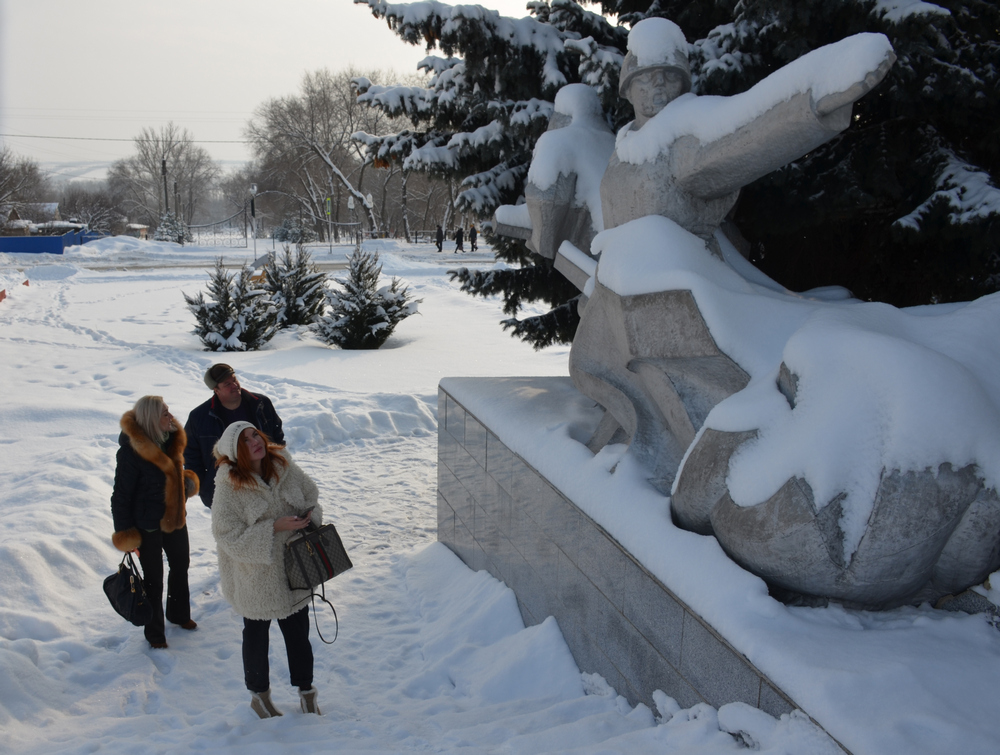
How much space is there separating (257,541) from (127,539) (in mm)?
1209

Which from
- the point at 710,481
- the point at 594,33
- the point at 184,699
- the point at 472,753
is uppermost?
the point at 594,33

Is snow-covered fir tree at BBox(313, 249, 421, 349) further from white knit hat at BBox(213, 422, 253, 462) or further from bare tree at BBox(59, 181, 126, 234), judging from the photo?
bare tree at BBox(59, 181, 126, 234)

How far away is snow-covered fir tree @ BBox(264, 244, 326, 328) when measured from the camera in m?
14.8

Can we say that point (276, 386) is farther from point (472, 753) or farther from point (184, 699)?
point (472, 753)

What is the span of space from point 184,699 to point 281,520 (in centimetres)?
115

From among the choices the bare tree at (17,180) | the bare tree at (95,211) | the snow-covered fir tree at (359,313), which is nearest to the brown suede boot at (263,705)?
the snow-covered fir tree at (359,313)

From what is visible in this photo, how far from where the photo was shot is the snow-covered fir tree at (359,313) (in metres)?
12.9

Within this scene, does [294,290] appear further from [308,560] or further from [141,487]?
[308,560]

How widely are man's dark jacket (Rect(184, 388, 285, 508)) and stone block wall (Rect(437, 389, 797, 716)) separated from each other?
4.28 feet

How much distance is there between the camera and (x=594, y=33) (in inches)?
248

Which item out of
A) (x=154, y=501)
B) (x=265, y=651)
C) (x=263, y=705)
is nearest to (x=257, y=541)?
(x=265, y=651)

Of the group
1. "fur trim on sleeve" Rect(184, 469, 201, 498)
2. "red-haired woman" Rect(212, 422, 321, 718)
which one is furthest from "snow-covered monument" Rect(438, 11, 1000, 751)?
"fur trim on sleeve" Rect(184, 469, 201, 498)

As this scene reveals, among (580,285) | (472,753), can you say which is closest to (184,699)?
(472,753)

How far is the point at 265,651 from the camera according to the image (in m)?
3.56
